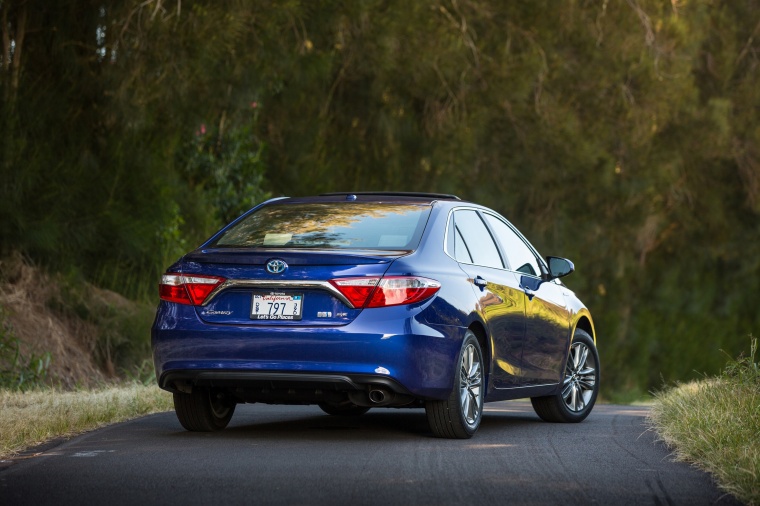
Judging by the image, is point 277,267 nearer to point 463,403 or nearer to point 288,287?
point 288,287

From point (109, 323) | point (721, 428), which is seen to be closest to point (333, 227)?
point (721, 428)

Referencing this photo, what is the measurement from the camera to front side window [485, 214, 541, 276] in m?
10.8

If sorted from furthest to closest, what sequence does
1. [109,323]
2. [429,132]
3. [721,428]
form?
1. [429,132]
2. [109,323]
3. [721,428]

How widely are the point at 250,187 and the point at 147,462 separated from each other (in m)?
12.7

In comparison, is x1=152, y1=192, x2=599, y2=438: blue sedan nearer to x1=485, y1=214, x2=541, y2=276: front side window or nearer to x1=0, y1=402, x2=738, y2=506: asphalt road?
x1=0, y1=402, x2=738, y2=506: asphalt road

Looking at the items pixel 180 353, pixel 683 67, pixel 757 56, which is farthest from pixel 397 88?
pixel 180 353

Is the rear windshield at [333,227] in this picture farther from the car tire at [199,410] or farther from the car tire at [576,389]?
the car tire at [576,389]

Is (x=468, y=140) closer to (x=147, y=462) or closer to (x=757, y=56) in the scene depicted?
(x=757, y=56)

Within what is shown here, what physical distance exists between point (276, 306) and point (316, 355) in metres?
0.40

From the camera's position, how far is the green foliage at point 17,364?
14.1 meters

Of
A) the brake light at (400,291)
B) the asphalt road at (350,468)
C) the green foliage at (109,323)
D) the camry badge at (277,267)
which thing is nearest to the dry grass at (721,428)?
the asphalt road at (350,468)

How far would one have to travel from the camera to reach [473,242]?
1013 centimetres

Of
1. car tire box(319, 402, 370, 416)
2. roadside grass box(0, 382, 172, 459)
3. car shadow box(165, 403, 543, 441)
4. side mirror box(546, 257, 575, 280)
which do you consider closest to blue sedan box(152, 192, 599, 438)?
car shadow box(165, 403, 543, 441)

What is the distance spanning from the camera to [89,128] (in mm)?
16844
